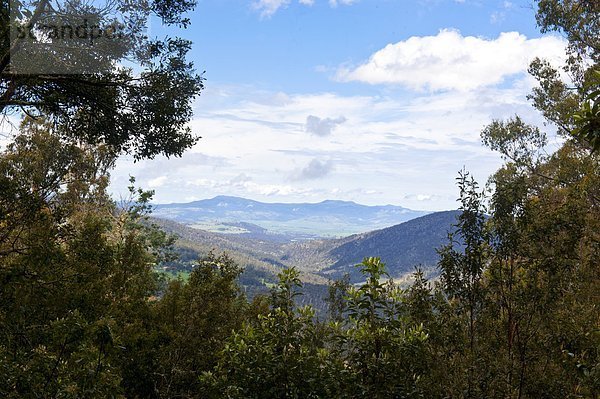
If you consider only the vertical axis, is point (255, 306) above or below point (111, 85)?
below

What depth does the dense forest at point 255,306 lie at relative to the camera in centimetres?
476

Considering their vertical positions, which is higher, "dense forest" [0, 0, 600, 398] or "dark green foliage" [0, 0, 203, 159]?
"dark green foliage" [0, 0, 203, 159]

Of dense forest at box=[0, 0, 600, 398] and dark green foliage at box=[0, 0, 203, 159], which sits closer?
dense forest at box=[0, 0, 600, 398]

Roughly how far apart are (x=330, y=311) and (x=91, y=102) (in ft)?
47.9

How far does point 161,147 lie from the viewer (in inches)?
366

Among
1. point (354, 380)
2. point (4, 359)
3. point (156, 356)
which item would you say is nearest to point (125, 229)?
point (156, 356)

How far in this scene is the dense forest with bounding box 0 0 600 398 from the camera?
4.76m

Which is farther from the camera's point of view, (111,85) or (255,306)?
(255,306)

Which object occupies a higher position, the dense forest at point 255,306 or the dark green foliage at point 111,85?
the dark green foliage at point 111,85

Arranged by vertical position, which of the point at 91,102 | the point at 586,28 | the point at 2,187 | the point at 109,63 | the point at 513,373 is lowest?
the point at 513,373

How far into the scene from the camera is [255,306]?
12305 mm

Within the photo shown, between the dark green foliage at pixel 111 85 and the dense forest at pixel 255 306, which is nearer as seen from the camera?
the dense forest at pixel 255 306

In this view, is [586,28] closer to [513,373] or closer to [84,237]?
[513,373]

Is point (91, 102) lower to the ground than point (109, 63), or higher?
lower
